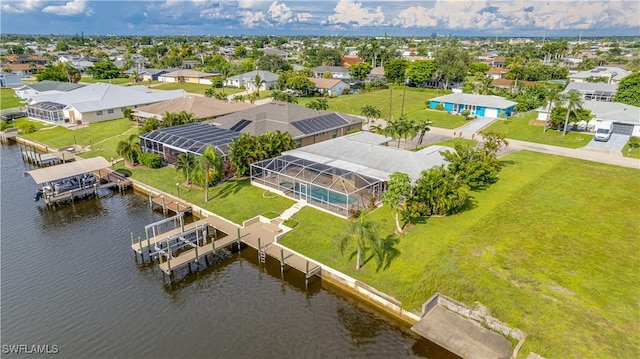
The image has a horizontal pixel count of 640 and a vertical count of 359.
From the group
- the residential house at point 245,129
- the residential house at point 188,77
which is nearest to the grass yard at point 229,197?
the residential house at point 245,129

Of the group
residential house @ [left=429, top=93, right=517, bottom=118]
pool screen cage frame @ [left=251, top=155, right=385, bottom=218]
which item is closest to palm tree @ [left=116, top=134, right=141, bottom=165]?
pool screen cage frame @ [left=251, top=155, right=385, bottom=218]

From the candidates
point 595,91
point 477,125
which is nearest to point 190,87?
point 477,125

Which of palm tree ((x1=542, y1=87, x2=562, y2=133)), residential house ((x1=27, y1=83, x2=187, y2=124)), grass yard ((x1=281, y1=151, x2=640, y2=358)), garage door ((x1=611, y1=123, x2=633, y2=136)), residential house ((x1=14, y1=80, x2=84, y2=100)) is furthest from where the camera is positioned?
residential house ((x1=14, y1=80, x2=84, y2=100))

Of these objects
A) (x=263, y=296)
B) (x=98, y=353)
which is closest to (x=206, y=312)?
(x=263, y=296)

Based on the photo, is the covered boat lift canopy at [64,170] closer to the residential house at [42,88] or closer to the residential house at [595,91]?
the residential house at [42,88]

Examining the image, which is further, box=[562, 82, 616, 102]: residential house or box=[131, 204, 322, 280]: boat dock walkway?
box=[562, 82, 616, 102]: residential house

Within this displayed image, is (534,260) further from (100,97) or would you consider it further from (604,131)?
(100,97)

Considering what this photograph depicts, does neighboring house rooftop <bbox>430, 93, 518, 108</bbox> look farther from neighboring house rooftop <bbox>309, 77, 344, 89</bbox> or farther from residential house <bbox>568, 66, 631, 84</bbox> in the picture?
residential house <bbox>568, 66, 631, 84</bbox>
